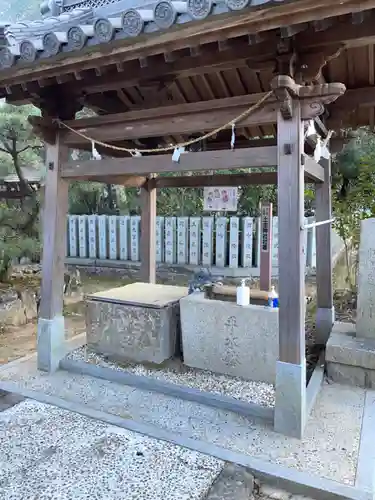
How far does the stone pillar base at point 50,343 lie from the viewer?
4.09 m

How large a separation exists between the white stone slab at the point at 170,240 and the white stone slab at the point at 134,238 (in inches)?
31.4

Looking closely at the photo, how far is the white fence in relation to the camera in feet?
29.2

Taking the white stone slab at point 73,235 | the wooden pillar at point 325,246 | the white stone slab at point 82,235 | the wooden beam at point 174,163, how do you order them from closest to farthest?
1. the wooden beam at point 174,163
2. the wooden pillar at point 325,246
3. the white stone slab at point 82,235
4. the white stone slab at point 73,235

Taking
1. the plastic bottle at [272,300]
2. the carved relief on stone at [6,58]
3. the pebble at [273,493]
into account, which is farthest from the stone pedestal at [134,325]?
the carved relief on stone at [6,58]

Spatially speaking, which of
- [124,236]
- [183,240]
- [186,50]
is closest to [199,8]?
[186,50]

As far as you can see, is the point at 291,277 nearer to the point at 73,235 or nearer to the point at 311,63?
the point at 311,63

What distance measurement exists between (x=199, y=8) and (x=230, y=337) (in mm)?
2868

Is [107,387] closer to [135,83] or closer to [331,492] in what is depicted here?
[331,492]

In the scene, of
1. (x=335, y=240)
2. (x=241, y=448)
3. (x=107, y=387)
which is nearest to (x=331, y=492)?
(x=241, y=448)

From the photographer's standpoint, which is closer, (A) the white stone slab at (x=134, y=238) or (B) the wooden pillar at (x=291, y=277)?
(B) the wooden pillar at (x=291, y=277)

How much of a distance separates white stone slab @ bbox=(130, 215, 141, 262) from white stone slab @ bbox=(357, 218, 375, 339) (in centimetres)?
662

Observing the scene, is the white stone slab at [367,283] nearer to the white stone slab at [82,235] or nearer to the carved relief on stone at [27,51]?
the carved relief on stone at [27,51]

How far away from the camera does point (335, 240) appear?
1041 cm

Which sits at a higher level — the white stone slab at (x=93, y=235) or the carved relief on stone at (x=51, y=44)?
the carved relief on stone at (x=51, y=44)
